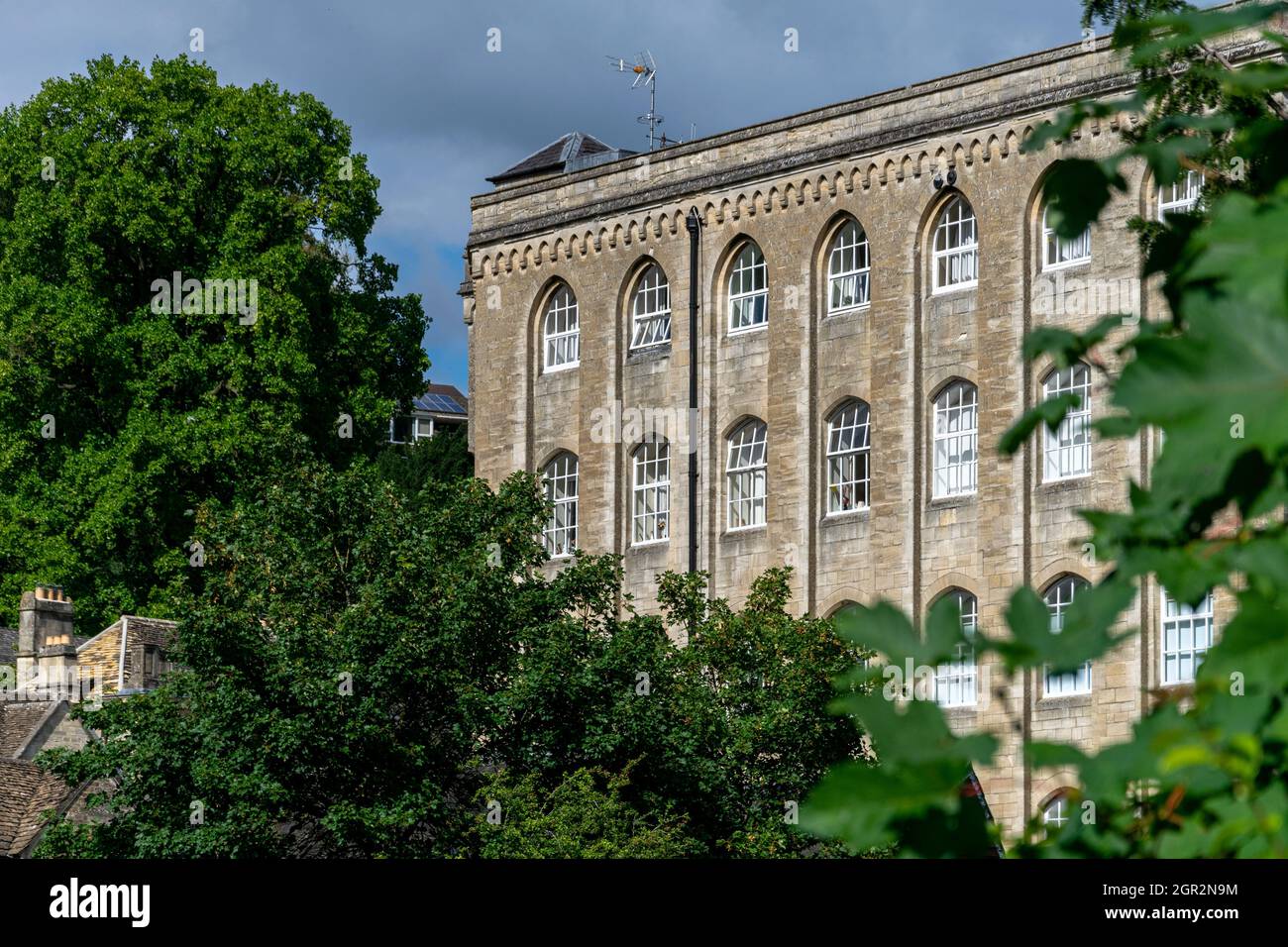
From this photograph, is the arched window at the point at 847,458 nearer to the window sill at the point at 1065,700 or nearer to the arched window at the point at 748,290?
the arched window at the point at 748,290

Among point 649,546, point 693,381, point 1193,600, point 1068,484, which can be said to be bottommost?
point 1193,600

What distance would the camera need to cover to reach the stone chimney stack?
41.5 m

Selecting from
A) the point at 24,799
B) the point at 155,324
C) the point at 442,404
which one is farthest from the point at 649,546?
the point at 442,404

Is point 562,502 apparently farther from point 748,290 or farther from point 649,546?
point 748,290

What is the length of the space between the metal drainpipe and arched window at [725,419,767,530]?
0.69 meters

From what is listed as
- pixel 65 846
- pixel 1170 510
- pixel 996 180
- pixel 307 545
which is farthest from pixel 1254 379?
pixel 996 180

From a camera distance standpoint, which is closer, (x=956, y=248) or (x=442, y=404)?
(x=956, y=248)

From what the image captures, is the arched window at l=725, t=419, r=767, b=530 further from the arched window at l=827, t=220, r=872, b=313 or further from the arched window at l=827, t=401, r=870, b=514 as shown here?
the arched window at l=827, t=220, r=872, b=313

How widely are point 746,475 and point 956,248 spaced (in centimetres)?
623

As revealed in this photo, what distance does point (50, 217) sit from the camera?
45719 millimetres

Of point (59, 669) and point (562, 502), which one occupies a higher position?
point (562, 502)

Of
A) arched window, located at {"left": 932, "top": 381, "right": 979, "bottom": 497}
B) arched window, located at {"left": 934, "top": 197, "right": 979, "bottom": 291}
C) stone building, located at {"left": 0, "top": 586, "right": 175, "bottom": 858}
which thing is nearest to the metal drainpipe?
arched window, located at {"left": 932, "top": 381, "right": 979, "bottom": 497}

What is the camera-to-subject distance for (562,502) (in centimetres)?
4459

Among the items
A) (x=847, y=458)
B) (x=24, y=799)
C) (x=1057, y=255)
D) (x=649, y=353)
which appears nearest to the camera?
(x=24, y=799)
